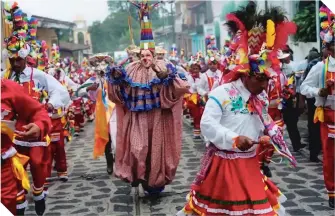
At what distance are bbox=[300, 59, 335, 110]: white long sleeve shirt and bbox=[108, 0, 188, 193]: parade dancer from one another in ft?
4.79

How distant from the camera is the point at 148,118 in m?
6.80

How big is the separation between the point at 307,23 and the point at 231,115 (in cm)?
1149

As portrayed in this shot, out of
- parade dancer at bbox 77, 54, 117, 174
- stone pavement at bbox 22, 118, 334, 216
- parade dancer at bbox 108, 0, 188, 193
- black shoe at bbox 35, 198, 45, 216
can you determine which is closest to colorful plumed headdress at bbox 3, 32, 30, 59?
parade dancer at bbox 108, 0, 188, 193

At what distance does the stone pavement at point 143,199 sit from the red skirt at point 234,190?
1851 mm

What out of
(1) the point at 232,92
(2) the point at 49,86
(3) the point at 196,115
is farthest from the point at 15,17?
(3) the point at 196,115

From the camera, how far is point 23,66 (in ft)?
21.2

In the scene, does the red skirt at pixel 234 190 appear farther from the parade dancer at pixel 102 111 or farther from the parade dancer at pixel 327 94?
the parade dancer at pixel 102 111

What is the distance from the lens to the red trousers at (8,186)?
155 inches

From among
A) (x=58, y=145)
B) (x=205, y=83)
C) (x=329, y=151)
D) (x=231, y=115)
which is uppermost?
(x=231, y=115)

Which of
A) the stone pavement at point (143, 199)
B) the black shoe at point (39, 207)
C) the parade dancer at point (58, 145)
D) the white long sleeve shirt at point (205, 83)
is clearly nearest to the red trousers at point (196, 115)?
the white long sleeve shirt at point (205, 83)

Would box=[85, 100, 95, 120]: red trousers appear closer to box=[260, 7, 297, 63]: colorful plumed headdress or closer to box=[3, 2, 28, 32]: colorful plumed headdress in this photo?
box=[3, 2, 28, 32]: colorful plumed headdress

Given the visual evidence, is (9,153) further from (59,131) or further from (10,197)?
(59,131)

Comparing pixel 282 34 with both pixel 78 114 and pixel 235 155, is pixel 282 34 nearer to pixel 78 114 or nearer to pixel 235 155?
pixel 235 155

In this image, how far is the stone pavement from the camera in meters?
6.49
